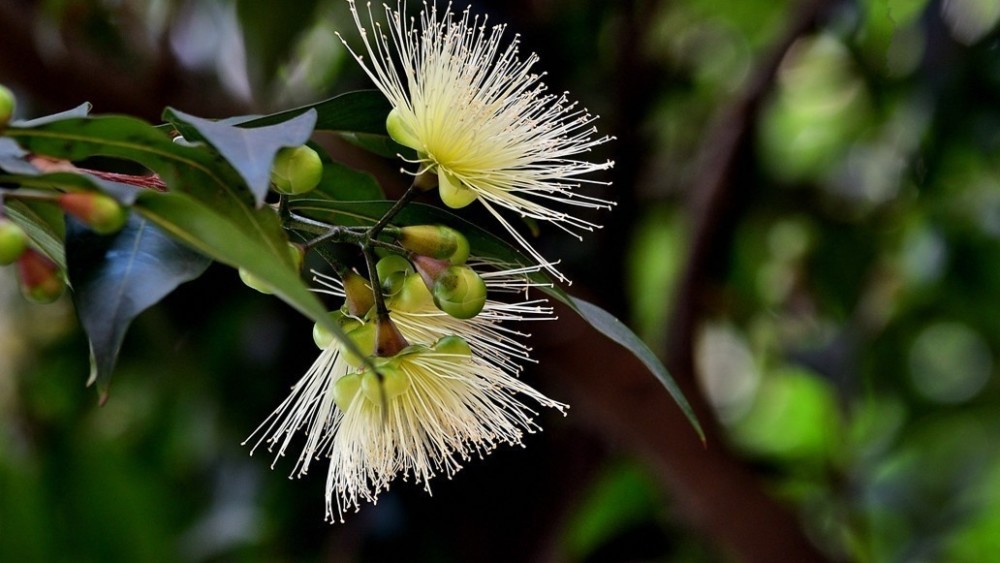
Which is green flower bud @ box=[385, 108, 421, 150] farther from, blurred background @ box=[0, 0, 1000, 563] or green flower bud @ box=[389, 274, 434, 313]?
blurred background @ box=[0, 0, 1000, 563]

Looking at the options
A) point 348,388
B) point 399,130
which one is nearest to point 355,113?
point 399,130

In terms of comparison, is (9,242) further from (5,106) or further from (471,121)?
(471,121)

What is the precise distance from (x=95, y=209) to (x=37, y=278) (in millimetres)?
50

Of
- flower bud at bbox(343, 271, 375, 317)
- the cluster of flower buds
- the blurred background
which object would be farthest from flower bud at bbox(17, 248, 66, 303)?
the blurred background

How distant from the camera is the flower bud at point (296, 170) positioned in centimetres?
41

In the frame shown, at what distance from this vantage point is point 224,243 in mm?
326

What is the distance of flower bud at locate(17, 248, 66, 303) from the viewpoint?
372mm

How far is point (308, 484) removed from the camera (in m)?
1.31

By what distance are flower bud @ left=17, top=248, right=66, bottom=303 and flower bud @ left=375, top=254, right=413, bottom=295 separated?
0.15m

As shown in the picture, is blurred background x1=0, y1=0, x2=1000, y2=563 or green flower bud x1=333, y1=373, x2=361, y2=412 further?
blurred background x1=0, y1=0, x2=1000, y2=563

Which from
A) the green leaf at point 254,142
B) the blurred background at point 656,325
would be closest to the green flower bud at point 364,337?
the green leaf at point 254,142

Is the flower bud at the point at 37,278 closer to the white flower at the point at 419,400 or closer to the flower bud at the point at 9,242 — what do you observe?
the flower bud at the point at 9,242

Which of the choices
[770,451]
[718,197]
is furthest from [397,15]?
[770,451]

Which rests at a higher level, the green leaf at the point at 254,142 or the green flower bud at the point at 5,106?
the green flower bud at the point at 5,106
